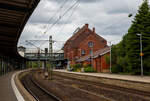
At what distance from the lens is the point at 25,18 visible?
1124 centimetres

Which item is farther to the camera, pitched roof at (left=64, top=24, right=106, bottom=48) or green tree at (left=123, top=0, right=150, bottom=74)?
pitched roof at (left=64, top=24, right=106, bottom=48)

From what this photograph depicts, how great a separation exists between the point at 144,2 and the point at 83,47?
117 feet

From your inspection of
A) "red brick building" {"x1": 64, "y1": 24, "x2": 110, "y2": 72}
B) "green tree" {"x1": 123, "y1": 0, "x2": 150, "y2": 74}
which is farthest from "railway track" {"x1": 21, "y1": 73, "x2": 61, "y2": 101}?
"red brick building" {"x1": 64, "y1": 24, "x2": 110, "y2": 72}

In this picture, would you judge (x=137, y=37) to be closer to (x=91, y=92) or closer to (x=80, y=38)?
(x=91, y=92)

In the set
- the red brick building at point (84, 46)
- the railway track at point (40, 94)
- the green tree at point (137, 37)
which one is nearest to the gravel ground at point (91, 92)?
the railway track at point (40, 94)

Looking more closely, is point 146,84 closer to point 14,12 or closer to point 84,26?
point 14,12

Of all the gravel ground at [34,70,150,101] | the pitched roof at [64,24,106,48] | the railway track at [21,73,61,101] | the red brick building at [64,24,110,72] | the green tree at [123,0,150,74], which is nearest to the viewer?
the gravel ground at [34,70,150,101]

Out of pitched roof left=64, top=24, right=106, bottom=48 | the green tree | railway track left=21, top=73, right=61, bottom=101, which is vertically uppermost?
pitched roof left=64, top=24, right=106, bottom=48

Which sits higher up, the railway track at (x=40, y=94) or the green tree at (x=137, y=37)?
the green tree at (x=137, y=37)

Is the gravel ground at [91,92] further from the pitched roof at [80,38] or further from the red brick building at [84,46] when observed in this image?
the pitched roof at [80,38]

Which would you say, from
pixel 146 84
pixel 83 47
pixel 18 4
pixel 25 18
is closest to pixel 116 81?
pixel 146 84

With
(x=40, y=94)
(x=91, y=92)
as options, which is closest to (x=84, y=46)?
(x=91, y=92)

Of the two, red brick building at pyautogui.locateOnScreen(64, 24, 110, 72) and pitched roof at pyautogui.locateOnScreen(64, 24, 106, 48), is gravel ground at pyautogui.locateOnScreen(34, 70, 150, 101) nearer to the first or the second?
red brick building at pyautogui.locateOnScreen(64, 24, 110, 72)

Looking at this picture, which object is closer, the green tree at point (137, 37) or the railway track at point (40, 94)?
the railway track at point (40, 94)
